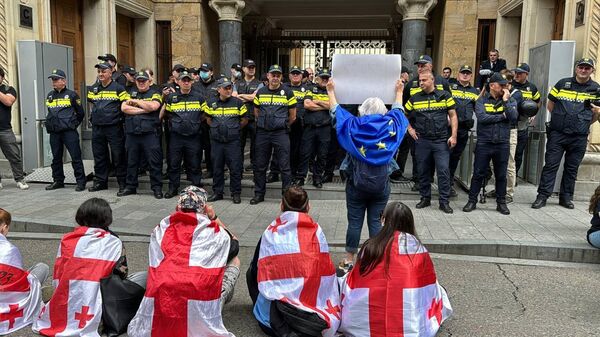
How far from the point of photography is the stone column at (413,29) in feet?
40.4

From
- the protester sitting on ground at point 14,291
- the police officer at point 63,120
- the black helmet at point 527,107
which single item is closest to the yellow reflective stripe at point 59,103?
the police officer at point 63,120

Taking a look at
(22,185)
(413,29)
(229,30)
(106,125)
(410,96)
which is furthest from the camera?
(229,30)

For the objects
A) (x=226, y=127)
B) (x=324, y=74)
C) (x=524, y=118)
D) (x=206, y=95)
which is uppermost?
(x=324, y=74)

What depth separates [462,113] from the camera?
8.08 meters

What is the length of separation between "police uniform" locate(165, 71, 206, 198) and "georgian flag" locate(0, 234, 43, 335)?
4353 millimetres

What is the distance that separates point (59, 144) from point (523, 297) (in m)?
7.27

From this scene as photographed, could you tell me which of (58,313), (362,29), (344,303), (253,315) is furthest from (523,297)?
(362,29)

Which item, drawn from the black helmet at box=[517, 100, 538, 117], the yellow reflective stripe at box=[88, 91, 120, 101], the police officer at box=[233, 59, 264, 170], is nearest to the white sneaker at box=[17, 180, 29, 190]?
the yellow reflective stripe at box=[88, 91, 120, 101]

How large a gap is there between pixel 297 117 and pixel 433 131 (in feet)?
7.63

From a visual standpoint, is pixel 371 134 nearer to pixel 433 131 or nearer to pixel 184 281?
pixel 184 281

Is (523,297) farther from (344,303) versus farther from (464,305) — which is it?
(344,303)

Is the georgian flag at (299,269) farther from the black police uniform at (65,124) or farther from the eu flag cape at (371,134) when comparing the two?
the black police uniform at (65,124)

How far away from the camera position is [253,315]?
13.7ft

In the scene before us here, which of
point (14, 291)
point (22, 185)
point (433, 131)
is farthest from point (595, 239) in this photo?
point (22, 185)
